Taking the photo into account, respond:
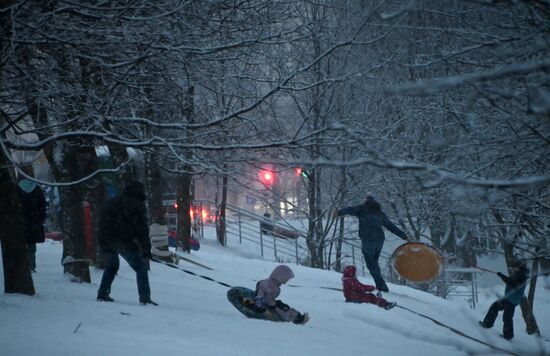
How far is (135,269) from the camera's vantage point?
8.55m

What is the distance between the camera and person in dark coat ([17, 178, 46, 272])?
1112 cm

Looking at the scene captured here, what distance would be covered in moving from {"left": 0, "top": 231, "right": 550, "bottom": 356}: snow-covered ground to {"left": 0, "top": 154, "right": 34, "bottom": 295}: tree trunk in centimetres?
19

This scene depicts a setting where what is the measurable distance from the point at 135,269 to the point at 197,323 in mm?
1313

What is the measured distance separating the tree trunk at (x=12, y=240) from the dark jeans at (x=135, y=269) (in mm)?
969

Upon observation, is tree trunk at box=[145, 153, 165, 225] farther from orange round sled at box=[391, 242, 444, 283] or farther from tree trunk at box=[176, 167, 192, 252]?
orange round sled at box=[391, 242, 444, 283]

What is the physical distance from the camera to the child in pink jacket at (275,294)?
8586mm

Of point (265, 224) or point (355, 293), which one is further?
point (265, 224)

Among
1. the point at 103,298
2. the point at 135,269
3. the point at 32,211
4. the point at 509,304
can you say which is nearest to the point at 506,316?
the point at 509,304

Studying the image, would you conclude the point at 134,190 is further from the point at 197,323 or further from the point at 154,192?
the point at 154,192

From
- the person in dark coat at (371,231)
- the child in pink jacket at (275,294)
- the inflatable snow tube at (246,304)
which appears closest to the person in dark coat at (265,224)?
the person in dark coat at (371,231)

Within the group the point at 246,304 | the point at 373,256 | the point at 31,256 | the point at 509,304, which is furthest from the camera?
the point at 373,256

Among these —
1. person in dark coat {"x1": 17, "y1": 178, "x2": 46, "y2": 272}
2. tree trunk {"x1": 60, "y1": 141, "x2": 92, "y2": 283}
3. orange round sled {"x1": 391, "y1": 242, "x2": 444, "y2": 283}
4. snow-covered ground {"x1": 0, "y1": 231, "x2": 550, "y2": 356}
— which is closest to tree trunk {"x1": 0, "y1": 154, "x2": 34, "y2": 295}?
snow-covered ground {"x1": 0, "y1": 231, "x2": 550, "y2": 356}

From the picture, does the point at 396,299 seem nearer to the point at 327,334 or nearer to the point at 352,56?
the point at 327,334

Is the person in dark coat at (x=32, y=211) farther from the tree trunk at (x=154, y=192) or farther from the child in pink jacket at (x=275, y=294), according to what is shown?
the child in pink jacket at (x=275, y=294)
